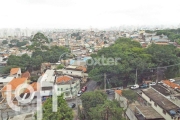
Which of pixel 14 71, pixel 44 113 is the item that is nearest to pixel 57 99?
pixel 44 113

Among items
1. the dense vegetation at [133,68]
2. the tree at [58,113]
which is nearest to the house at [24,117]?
the tree at [58,113]

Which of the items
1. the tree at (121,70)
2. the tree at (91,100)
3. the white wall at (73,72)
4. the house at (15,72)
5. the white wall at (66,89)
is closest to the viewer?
the tree at (91,100)

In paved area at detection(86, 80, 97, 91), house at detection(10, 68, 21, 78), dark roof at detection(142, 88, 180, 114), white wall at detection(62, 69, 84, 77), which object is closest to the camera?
dark roof at detection(142, 88, 180, 114)

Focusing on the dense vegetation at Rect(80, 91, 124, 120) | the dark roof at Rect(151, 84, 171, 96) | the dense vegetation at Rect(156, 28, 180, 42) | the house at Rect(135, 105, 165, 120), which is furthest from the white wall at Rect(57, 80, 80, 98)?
the dense vegetation at Rect(156, 28, 180, 42)

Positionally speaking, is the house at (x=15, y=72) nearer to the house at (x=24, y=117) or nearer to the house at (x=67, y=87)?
the house at (x=67, y=87)
